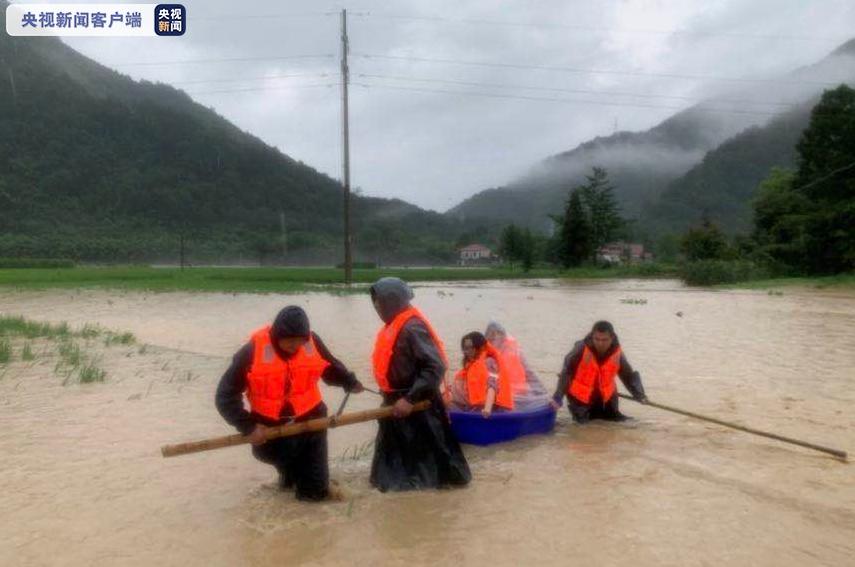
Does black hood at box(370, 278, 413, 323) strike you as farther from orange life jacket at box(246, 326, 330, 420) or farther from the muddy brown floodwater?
the muddy brown floodwater

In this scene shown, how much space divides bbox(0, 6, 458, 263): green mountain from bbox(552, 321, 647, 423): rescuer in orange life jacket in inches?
2684

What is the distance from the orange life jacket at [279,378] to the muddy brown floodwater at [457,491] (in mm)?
746

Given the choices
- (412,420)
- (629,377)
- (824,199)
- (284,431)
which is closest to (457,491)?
(412,420)

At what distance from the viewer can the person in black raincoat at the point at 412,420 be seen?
5.30 metres

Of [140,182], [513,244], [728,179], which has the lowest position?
[513,244]

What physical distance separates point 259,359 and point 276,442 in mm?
614

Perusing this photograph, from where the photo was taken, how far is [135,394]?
9023mm

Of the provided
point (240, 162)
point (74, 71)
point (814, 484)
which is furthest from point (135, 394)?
point (74, 71)

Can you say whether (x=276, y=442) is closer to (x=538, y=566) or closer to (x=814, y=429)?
(x=538, y=566)

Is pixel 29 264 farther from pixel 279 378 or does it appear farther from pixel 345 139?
pixel 279 378

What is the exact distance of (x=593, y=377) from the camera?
7.46m

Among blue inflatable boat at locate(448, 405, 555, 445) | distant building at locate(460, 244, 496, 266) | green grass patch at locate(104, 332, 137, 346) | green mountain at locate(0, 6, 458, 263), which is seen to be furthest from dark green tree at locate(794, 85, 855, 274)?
distant building at locate(460, 244, 496, 266)

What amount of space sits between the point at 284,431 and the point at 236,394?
1.26 feet

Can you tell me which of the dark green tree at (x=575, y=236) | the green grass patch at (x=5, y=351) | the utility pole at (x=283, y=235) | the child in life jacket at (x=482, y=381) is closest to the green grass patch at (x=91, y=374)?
the green grass patch at (x=5, y=351)
